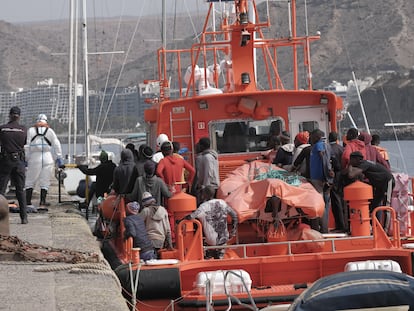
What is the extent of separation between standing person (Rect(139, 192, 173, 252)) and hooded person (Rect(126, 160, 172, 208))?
0.39m

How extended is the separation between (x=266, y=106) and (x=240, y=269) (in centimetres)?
362

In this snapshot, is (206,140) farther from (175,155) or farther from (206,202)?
(206,202)

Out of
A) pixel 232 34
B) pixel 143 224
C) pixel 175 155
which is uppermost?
pixel 232 34

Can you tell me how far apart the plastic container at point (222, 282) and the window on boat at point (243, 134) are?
3659 millimetres

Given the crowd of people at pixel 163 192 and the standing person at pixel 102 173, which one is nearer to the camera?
the crowd of people at pixel 163 192

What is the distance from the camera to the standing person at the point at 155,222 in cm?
1162

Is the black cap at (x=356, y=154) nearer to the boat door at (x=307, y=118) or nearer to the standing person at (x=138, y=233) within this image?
the boat door at (x=307, y=118)

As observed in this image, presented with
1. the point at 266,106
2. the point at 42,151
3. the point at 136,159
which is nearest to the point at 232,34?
the point at 266,106

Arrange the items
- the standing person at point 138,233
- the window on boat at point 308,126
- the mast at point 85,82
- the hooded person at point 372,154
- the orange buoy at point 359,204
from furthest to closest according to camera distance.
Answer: the mast at point 85,82, the window on boat at point 308,126, the hooded person at point 372,154, the orange buoy at point 359,204, the standing person at point 138,233

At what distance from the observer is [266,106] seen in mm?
14156

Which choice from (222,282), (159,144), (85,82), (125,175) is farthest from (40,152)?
(85,82)

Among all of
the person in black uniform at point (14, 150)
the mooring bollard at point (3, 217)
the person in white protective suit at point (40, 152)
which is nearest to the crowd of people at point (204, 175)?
the person in black uniform at point (14, 150)

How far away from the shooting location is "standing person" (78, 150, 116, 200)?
15531 mm

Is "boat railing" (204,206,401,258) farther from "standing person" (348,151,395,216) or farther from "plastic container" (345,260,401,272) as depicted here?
"standing person" (348,151,395,216)
